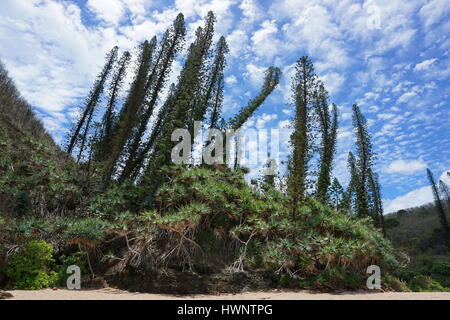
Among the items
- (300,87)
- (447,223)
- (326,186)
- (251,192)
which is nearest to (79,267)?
(251,192)

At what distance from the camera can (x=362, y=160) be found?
57.8ft

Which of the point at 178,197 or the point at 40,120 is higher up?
the point at 40,120

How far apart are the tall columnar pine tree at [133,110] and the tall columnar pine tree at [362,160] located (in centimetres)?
1253

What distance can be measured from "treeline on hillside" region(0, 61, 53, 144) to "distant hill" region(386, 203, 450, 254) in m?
29.5

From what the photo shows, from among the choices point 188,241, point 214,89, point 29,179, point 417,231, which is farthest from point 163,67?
point 417,231

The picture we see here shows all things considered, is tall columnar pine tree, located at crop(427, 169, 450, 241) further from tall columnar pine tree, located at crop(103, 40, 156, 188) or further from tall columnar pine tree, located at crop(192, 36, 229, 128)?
tall columnar pine tree, located at crop(103, 40, 156, 188)

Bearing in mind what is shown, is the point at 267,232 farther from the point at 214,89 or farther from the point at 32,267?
the point at 214,89

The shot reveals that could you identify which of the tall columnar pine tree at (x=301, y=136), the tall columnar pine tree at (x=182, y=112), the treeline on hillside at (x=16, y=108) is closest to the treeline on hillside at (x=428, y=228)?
the tall columnar pine tree at (x=301, y=136)

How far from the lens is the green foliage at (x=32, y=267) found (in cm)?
698

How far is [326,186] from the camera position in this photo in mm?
14984

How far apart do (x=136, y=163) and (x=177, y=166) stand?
4.31m

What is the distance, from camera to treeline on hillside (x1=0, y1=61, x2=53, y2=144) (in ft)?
58.0
